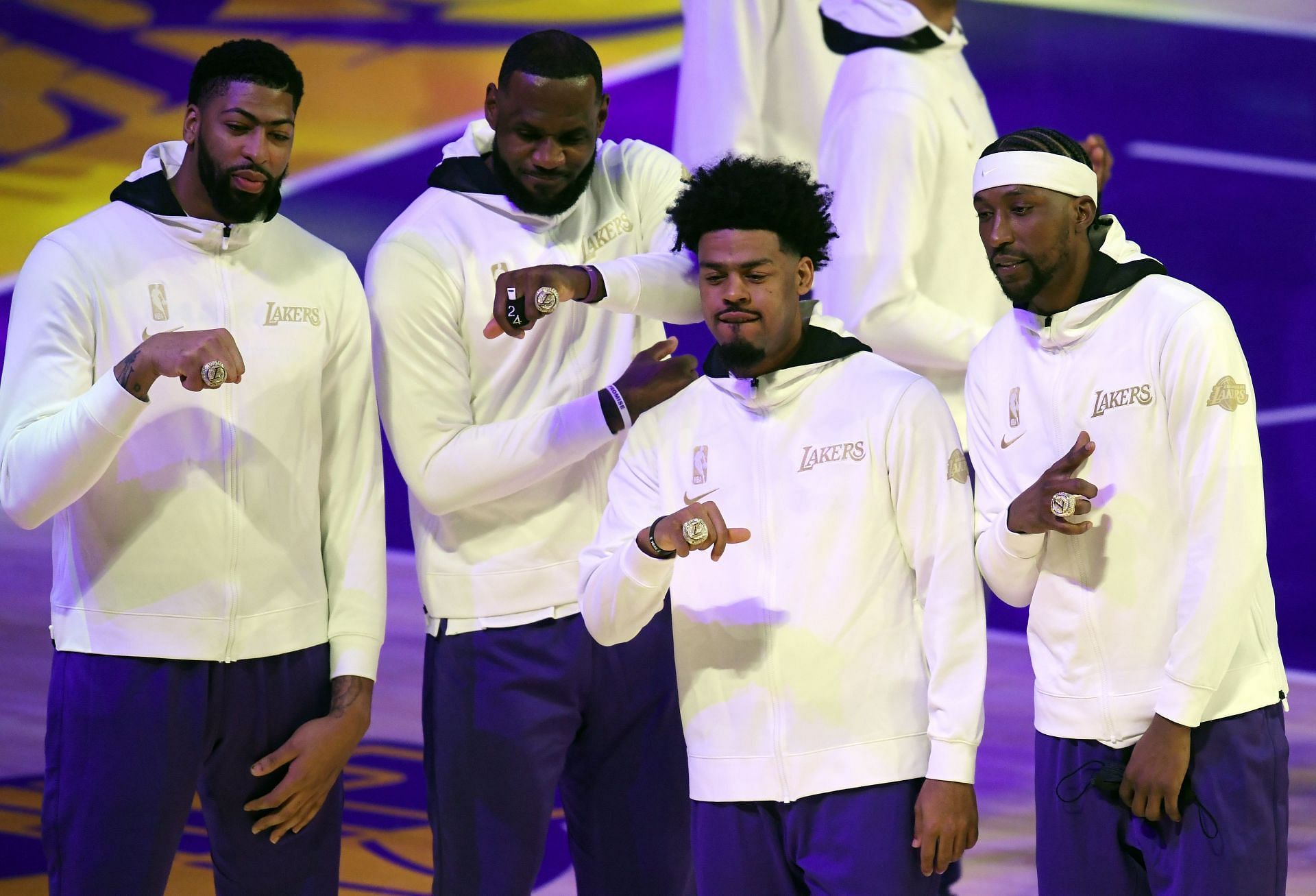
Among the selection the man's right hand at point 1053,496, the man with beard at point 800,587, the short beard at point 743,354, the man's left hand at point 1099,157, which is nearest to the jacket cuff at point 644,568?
the man with beard at point 800,587

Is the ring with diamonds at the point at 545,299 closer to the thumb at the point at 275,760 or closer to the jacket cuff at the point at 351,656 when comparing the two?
the jacket cuff at the point at 351,656

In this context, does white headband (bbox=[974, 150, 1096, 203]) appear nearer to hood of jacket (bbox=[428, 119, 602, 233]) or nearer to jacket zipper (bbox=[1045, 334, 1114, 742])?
jacket zipper (bbox=[1045, 334, 1114, 742])

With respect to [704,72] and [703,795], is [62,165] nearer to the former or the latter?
[704,72]

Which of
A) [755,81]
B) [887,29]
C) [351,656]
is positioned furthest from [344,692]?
[755,81]

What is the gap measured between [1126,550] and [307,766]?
4.76ft

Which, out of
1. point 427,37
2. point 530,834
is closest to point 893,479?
point 530,834

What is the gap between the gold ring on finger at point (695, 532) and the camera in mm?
2510

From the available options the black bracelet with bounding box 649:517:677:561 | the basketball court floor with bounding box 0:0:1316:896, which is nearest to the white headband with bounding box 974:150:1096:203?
the black bracelet with bounding box 649:517:677:561

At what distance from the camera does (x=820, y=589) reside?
2.69 metres

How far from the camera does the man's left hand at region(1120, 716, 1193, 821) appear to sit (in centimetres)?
256

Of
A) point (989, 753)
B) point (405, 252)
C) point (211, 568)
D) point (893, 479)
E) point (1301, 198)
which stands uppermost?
point (1301, 198)

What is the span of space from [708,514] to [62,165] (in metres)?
4.44

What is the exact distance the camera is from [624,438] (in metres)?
3.20

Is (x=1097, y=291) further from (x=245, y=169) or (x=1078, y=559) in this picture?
(x=245, y=169)
